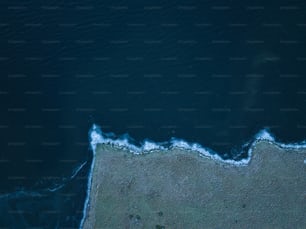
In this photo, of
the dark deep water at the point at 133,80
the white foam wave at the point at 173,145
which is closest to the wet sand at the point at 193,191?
the white foam wave at the point at 173,145

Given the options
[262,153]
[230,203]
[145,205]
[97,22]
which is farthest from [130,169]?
[97,22]

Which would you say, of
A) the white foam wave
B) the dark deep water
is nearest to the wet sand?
the white foam wave

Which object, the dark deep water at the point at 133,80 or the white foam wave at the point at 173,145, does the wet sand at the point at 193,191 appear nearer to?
the white foam wave at the point at 173,145

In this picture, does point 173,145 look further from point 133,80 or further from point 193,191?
point 133,80

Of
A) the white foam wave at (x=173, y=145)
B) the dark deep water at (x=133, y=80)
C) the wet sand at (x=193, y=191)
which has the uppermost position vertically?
the dark deep water at (x=133, y=80)

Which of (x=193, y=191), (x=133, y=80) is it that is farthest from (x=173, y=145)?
(x=133, y=80)

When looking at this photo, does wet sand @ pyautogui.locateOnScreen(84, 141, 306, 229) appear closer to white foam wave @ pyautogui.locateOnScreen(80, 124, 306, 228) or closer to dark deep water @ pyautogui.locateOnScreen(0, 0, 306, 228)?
white foam wave @ pyautogui.locateOnScreen(80, 124, 306, 228)
